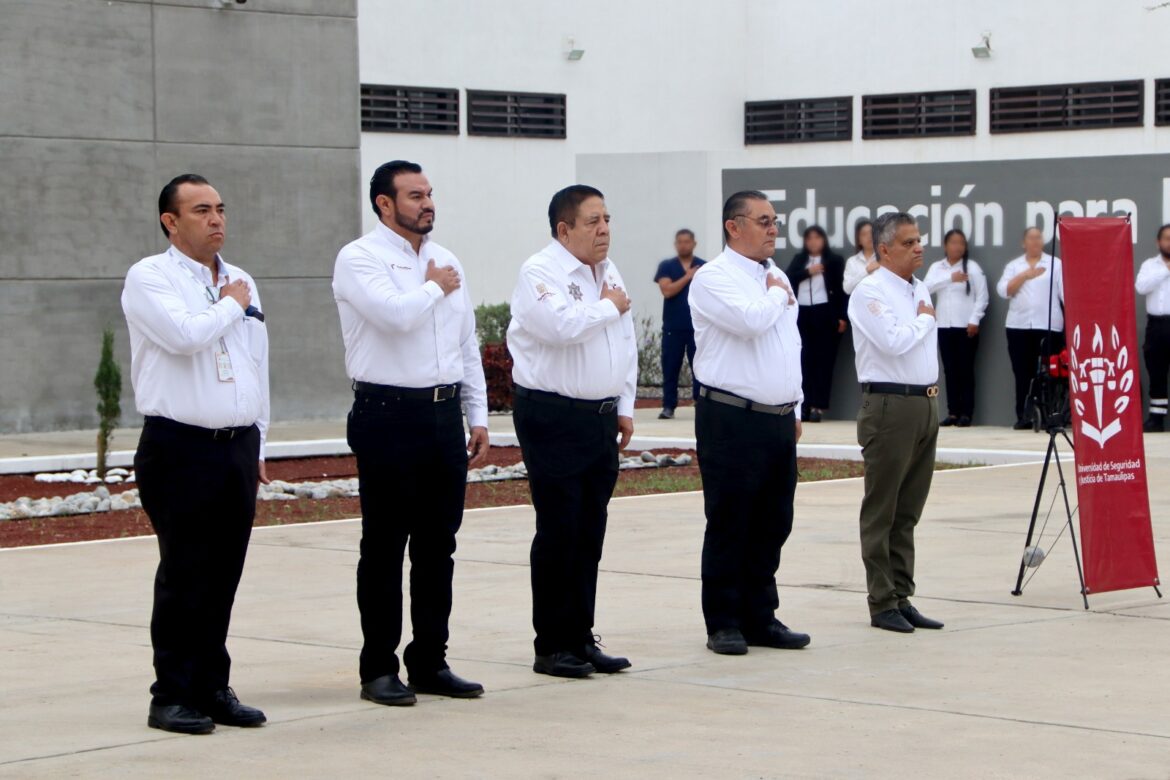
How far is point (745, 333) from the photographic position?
332 inches

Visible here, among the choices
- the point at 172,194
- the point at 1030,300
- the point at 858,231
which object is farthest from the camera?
the point at 858,231

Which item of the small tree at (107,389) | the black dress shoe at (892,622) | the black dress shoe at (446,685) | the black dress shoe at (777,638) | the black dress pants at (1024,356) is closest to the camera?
the black dress shoe at (446,685)

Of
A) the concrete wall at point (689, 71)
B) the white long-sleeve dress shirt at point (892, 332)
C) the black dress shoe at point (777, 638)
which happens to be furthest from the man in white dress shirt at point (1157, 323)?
the black dress shoe at point (777, 638)

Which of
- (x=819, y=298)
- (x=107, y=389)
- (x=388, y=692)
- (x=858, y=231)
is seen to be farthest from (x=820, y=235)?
(x=388, y=692)

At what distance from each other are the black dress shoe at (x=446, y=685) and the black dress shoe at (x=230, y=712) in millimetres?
770

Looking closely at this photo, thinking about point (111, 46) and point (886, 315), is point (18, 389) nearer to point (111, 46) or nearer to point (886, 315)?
point (111, 46)

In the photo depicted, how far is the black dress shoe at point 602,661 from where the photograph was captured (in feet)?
26.1

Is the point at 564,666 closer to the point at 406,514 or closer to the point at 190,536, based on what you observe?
the point at 406,514

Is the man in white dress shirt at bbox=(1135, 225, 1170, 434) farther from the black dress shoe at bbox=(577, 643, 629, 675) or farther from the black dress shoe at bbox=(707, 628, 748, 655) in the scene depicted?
the black dress shoe at bbox=(577, 643, 629, 675)

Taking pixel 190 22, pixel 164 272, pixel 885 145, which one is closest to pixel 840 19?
pixel 885 145

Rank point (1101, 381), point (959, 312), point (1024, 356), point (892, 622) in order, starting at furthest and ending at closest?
point (959, 312) → point (1024, 356) → point (1101, 381) → point (892, 622)

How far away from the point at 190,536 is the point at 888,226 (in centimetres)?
393

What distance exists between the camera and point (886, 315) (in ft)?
29.9

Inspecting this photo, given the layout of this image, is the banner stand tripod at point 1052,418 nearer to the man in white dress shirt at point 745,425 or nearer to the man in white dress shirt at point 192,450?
the man in white dress shirt at point 745,425
